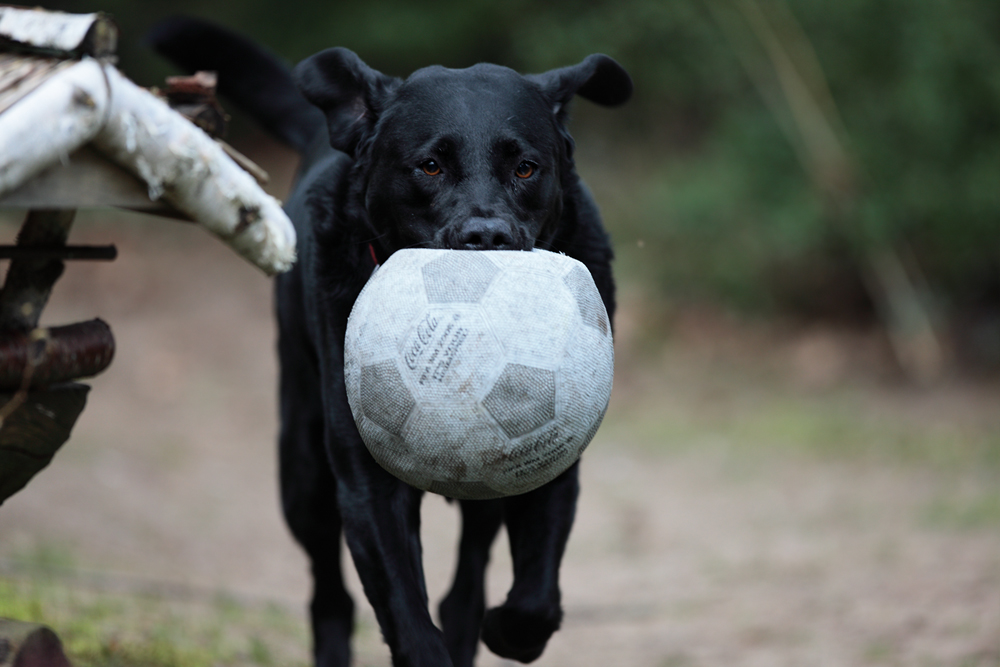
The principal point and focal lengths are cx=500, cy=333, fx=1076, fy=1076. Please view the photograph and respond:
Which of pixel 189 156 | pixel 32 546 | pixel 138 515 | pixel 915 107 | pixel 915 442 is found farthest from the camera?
pixel 915 107

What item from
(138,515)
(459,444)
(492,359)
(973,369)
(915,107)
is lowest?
(973,369)

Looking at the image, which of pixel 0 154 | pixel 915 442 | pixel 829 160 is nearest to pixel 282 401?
pixel 0 154

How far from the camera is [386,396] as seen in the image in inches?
83.4

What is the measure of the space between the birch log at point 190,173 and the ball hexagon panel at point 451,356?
395 millimetres

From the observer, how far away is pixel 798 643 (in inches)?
163

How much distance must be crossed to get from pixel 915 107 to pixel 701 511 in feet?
12.4

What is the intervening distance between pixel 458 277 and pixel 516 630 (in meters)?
0.91

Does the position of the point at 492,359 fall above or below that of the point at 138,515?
Result: above

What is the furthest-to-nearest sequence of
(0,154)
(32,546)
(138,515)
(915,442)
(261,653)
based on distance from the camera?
(915,442) → (138,515) → (32,546) → (261,653) → (0,154)

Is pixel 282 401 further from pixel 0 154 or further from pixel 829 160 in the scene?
pixel 829 160

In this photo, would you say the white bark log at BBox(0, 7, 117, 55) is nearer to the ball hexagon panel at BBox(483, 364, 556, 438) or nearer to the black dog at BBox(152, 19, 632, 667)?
the black dog at BBox(152, 19, 632, 667)

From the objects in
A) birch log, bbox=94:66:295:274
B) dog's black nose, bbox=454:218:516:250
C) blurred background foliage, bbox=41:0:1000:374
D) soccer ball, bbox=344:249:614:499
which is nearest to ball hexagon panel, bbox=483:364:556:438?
soccer ball, bbox=344:249:614:499

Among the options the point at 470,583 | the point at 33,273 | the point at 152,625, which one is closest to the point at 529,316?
the point at 33,273

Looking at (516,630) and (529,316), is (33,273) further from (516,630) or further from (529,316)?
(516,630)
